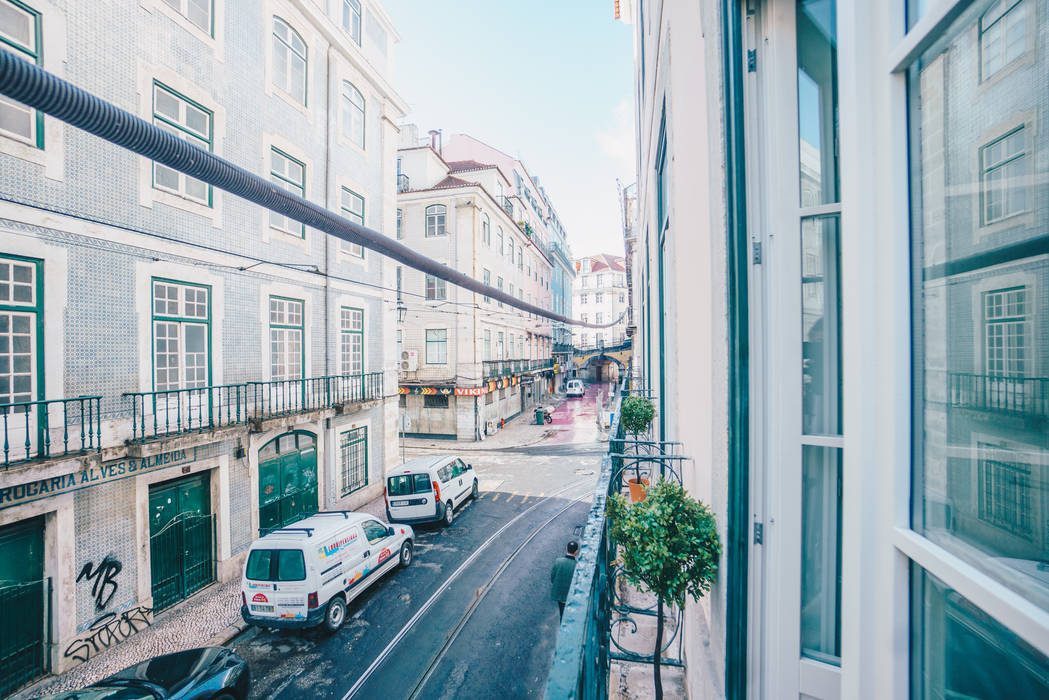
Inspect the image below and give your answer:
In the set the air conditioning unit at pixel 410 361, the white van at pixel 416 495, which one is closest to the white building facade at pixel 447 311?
the air conditioning unit at pixel 410 361

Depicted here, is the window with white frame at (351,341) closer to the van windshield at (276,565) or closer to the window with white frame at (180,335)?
the window with white frame at (180,335)

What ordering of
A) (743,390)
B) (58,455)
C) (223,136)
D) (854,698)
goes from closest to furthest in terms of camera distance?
(854,698)
(743,390)
(58,455)
(223,136)

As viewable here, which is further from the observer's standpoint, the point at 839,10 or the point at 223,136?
the point at 223,136

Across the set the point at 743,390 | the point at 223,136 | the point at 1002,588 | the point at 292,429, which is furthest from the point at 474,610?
the point at 223,136

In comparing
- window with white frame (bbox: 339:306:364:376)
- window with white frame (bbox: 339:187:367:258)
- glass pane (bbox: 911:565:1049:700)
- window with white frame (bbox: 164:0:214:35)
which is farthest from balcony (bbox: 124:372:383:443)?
glass pane (bbox: 911:565:1049:700)

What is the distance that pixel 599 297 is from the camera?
238ft

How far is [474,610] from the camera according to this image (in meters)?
8.89

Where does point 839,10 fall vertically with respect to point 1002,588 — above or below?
above

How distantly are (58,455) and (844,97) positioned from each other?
1028 centimetres

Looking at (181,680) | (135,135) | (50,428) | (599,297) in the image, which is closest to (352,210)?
(50,428)

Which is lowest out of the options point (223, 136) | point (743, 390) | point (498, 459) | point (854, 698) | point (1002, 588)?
point (498, 459)

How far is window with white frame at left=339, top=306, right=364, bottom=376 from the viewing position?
14.3 metres

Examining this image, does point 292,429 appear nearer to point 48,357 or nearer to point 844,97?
point 48,357

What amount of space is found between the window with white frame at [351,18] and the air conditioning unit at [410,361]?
49.3 ft
